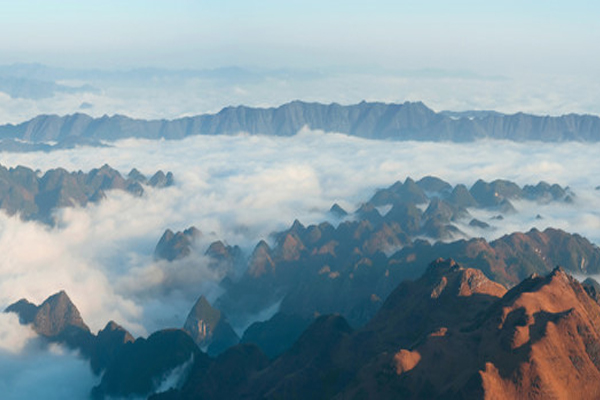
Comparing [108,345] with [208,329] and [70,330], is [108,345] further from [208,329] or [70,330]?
[208,329]

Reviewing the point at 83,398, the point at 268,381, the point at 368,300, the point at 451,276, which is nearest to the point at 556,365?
the point at 451,276

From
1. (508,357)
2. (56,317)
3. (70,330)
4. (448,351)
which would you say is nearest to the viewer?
(508,357)

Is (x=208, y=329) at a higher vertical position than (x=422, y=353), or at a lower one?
lower

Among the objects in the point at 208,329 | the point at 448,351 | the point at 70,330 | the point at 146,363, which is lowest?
the point at 208,329

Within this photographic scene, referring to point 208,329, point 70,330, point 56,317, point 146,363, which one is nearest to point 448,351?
point 146,363

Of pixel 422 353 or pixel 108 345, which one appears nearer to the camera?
pixel 422 353

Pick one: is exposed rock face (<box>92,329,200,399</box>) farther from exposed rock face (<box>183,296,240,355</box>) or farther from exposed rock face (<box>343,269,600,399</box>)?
exposed rock face (<box>343,269,600,399</box>)

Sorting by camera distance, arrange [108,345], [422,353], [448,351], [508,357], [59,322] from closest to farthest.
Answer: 1. [508,357]
2. [448,351]
3. [422,353]
4. [108,345]
5. [59,322]
